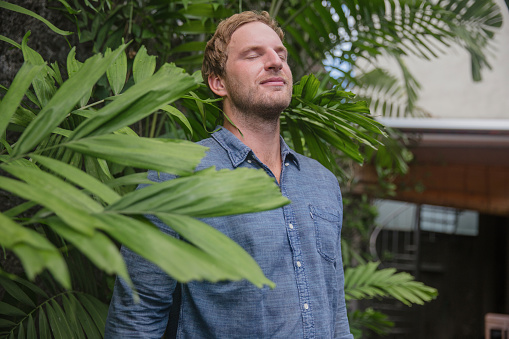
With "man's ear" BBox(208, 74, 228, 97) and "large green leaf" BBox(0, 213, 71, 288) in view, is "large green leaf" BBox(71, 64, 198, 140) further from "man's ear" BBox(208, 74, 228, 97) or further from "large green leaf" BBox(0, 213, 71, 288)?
"man's ear" BBox(208, 74, 228, 97)

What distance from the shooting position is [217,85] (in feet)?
3.92

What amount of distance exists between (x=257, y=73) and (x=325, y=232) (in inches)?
15.1

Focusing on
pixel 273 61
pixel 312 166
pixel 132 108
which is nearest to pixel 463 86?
pixel 312 166

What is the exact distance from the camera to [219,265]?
0.44m

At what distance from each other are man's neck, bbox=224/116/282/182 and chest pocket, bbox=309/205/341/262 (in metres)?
0.13

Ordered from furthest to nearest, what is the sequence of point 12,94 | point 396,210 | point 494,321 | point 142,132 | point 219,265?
1. point 396,210
2. point 494,321
3. point 142,132
4. point 12,94
5. point 219,265

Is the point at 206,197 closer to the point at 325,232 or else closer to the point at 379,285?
the point at 325,232

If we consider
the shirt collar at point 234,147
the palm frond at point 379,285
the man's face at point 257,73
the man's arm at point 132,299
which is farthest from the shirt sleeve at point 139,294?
the palm frond at point 379,285

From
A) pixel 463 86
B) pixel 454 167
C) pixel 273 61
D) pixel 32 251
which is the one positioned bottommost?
pixel 32 251

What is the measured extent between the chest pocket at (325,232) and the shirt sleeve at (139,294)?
328 mm

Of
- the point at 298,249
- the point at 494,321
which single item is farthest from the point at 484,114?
the point at 298,249

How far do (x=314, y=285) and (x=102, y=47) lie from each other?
0.93 m

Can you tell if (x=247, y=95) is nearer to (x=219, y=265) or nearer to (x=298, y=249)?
(x=298, y=249)

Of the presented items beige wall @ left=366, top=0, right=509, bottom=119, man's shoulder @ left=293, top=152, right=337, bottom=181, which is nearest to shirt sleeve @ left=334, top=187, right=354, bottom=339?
man's shoulder @ left=293, top=152, right=337, bottom=181
